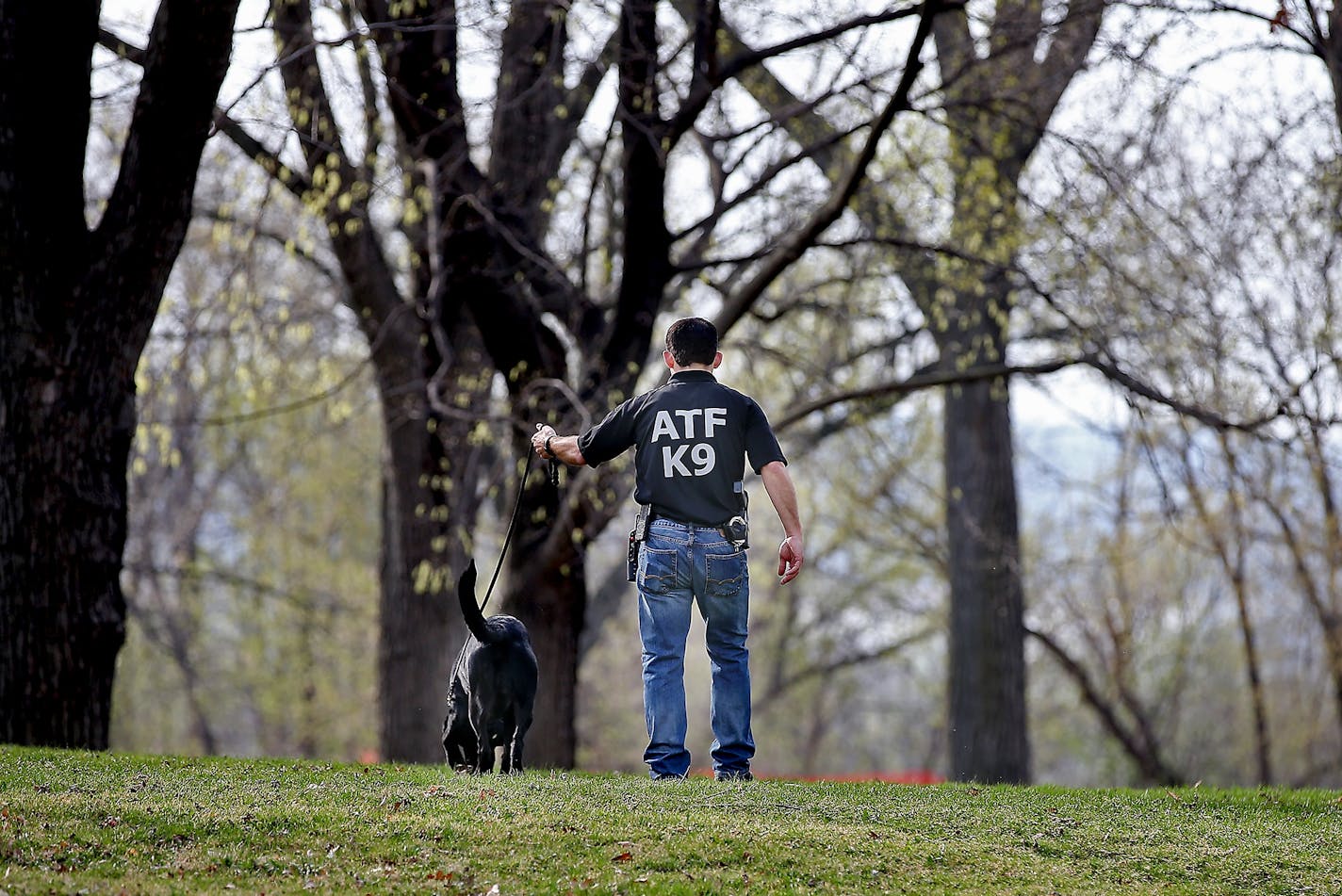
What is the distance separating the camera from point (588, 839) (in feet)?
17.9

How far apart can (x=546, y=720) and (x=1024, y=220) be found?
6.59m

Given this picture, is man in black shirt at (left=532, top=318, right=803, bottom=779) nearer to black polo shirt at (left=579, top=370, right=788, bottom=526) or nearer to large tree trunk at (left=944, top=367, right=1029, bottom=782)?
black polo shirt at (left=579, top=370, right=788, bottom=526)

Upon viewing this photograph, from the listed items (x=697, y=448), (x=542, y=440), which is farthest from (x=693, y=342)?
(x=542, y=440)

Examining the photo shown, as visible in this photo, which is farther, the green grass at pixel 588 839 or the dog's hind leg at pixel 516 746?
the dog's hind leg at pixel 516 746

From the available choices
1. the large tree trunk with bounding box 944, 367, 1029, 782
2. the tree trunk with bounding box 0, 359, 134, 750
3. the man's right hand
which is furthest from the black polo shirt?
the large tree trunk with bounding box 944, 367, 1029, 782

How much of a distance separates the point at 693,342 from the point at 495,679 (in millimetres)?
1845

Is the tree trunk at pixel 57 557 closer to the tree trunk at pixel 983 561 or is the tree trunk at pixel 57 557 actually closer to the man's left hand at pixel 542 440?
the man's left hand at pixel 542 440

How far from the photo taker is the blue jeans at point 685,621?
6676mm

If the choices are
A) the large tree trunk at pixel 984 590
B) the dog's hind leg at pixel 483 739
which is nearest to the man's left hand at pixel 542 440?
the dog's hind leg at pixel 483 739

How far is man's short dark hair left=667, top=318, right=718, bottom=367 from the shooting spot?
695cm

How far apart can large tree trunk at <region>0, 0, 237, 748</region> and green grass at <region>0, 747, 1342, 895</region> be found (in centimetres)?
190

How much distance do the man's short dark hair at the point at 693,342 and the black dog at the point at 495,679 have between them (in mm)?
1394

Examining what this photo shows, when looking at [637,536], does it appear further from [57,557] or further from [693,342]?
[57,557]

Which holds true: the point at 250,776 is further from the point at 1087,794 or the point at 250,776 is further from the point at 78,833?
the point at 1087,794
